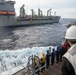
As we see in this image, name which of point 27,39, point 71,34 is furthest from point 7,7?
point 71,34

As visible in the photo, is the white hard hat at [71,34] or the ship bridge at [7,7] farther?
the ship bridge at [7,7]

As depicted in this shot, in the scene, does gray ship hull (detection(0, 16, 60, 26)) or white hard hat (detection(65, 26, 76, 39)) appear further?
gray ship hull (detection(0, 16, 60, 26))

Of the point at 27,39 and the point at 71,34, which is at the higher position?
the point at 71,34

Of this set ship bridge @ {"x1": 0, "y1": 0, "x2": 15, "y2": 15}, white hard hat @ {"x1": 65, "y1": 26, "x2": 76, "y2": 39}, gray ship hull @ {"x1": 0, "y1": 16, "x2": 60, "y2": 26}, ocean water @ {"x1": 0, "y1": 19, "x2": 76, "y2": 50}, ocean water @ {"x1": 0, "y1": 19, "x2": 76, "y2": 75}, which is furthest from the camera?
gray ship hull @ {"x1": 0, "y1": 16, "x2": 60, "y2": 26}

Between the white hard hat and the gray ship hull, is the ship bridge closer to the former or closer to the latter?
the gray ship hull

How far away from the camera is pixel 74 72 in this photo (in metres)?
2.21

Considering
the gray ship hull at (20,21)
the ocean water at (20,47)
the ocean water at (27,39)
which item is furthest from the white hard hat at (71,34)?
the gray ship hull at (20,21)

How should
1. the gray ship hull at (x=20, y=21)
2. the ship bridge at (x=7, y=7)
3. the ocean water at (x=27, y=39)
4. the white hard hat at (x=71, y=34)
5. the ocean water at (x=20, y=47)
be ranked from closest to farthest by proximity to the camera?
1. the white hard hat at (x=71, y=34)
2. the ocean water at (x=20, y=47)
3. the ocean water at (x=27, y=39)
4. the ship bridge at (x=7, y=7)
5. the gray ship hull at (x=20, y=21)

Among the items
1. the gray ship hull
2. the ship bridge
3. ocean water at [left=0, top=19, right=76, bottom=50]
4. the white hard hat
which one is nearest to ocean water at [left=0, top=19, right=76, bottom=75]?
ocean water at [left=0, top=19, right=76, bottom=50]

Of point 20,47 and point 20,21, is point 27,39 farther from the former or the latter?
point 20,21

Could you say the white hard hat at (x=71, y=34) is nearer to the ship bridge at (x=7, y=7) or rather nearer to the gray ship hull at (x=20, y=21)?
the gray ship hull at (x=20, y=21)

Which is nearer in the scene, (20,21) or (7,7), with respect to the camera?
(7,7)

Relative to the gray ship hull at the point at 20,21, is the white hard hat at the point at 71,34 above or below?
above

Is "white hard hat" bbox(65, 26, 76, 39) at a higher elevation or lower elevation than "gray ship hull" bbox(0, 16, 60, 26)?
higher
